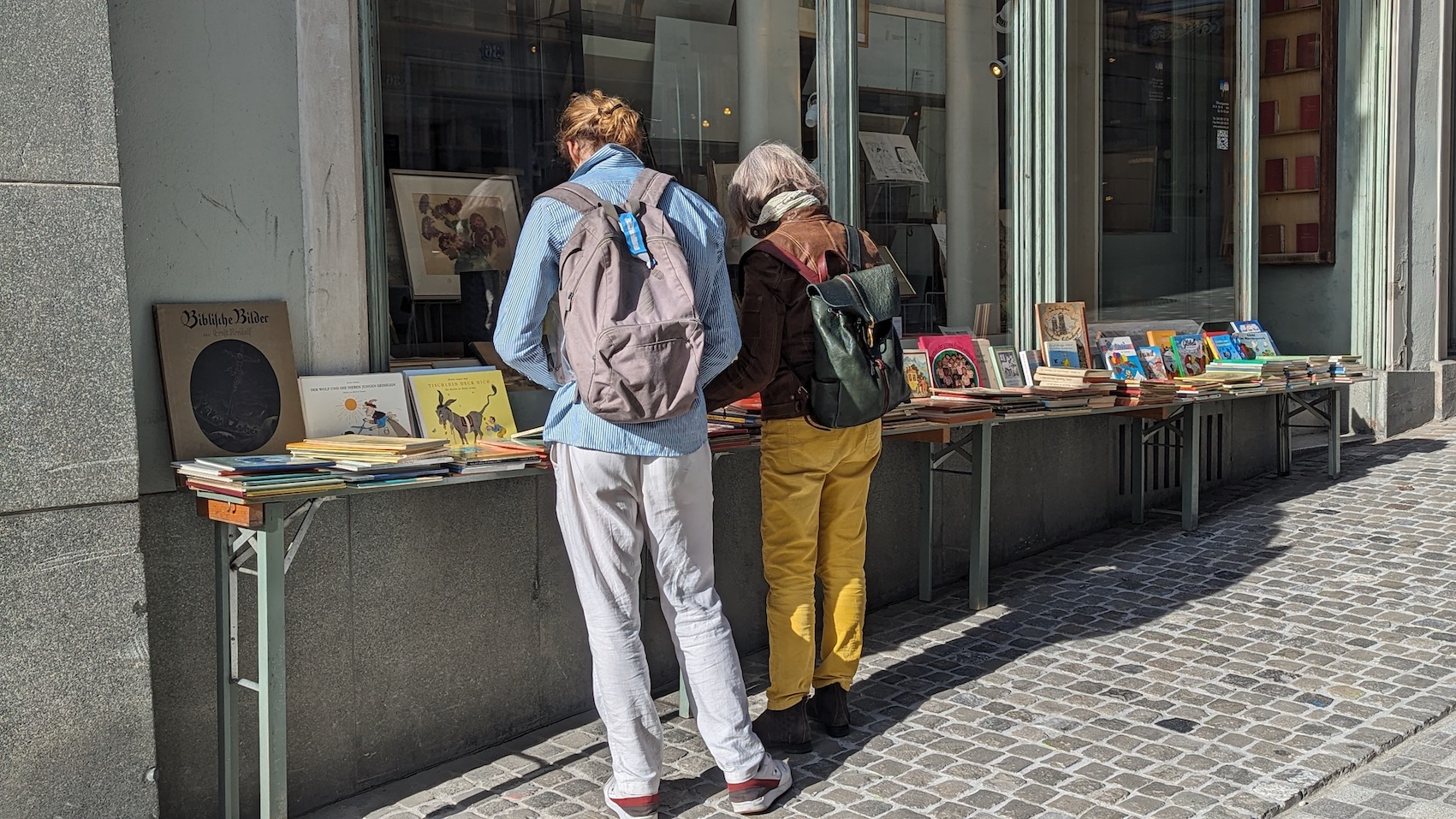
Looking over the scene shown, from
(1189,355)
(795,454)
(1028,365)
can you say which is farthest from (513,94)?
(1189,355)

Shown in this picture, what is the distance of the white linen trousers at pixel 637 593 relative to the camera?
3756 millimetres

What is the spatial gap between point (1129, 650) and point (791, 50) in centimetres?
313

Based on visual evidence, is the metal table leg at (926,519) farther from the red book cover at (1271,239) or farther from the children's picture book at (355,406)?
the red book cover at (1271,239)

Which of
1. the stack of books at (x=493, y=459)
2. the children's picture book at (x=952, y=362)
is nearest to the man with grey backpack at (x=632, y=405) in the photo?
the stack of books at (x=493, y=459)

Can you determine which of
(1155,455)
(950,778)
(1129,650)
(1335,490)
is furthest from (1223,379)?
(950,778)

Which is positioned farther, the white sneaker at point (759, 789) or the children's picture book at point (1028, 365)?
the children's picture book at point (1028, 365)

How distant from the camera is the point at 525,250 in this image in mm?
3752

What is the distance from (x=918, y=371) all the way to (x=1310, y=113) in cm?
582

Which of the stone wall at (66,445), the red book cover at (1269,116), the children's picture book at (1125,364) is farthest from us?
the red book cover at (1269,116)

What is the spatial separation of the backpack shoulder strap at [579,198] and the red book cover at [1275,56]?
831 centimetres

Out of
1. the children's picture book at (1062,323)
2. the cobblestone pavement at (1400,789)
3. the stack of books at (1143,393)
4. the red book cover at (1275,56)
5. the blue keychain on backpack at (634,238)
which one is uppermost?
the red book cover at (1275,56)

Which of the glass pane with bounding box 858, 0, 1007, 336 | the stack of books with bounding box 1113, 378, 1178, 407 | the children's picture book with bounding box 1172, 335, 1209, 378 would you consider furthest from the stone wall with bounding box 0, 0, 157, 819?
the children's picture book with bounding box 1172, 335, 1209, 378

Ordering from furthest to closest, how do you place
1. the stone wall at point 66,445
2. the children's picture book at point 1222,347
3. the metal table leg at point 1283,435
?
the metal table leg at point 1283,435, the children's picture book at point 1222,347, the stone wall at point 66,445

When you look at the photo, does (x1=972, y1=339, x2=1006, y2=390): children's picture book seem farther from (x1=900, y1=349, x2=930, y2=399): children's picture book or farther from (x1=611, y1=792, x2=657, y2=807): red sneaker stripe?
(x1=611, y1=792, x2=657, y2=807): red sneaker stripe
